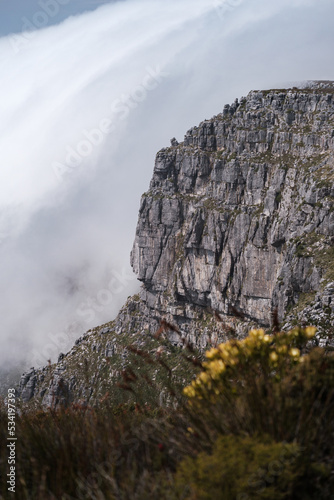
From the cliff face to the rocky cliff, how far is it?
265mm

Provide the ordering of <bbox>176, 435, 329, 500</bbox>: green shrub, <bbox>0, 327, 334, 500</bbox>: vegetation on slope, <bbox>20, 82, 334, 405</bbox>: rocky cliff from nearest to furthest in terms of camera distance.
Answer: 1. <bbox>176, 435, 329, 500</bbox>: green shrub
2. <bbox>0, 327, 334, 500</bbox>: vegetation on slope
3. <bbox>20, 82, 334, 405</bbox>: rocky cliff

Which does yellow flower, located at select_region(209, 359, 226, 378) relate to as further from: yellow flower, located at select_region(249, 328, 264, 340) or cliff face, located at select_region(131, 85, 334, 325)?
cliff face, located at select_region(131, 85, 334, 325)

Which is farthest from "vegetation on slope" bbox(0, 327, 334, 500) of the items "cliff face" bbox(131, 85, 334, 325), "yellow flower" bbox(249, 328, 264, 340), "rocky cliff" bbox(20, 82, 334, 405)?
"cliff face" bbox(131, 85, 334, 325)

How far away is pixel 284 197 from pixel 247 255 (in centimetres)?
1763

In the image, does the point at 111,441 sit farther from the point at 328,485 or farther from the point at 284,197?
the point at 284,197

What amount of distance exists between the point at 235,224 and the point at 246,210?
442 cm

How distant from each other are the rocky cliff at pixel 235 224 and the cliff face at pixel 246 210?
27cm

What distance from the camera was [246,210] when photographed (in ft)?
364

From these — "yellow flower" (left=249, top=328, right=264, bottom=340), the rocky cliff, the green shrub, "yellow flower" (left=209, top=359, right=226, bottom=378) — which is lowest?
the green shrub

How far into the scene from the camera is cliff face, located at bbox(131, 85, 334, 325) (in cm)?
8500

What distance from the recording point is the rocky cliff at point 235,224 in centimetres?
8562

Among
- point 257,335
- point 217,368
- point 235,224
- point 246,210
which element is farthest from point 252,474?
point 235,224

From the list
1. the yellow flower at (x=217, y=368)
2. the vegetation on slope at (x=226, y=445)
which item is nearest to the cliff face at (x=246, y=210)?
the vegetation on slope at (x=226, y=445)

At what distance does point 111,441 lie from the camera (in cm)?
528
